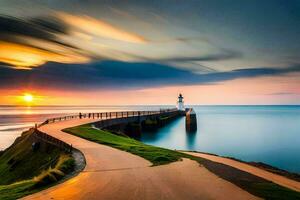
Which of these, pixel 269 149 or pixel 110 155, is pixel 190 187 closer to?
pixel 110 155

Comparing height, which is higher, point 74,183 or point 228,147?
point 74,183

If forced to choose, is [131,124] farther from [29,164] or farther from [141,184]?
[141,184]

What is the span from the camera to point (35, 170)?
71.1 ft

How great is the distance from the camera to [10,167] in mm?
26703

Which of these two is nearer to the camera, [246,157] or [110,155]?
[110,155]

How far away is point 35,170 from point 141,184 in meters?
12.4

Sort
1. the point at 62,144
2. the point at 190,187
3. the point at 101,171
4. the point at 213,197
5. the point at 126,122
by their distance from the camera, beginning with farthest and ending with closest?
the point at 126,122, the point at 62,144, the point at 101,171, the point at 190,187, the point at 213,197

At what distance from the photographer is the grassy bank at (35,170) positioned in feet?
40.5

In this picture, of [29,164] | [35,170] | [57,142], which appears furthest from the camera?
[29,164]

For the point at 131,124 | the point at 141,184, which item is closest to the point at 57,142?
the point at 141,184

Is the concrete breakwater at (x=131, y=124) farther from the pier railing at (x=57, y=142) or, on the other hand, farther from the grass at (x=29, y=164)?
the grass at (x=29, y=164)

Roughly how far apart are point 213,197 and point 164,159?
7.41 metres

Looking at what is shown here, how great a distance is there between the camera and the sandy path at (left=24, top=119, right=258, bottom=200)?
10.8 metres

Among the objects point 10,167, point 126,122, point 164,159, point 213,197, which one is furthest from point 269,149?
point 213,197
